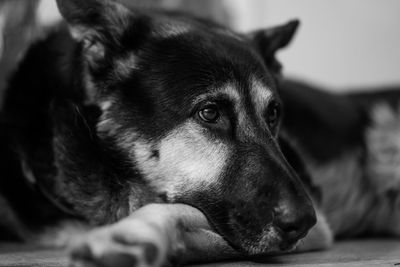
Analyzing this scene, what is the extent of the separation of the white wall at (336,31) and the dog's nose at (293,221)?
3.34 metres

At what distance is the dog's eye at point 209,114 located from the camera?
1723mm

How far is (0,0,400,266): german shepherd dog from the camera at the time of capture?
5.06 feet

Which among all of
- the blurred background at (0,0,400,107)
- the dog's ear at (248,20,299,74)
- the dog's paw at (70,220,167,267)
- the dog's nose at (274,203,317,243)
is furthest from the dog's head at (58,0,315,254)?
the blurred background at (0,0,400,107)

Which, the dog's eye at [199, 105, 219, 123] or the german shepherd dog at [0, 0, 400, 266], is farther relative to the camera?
the dog's eye at [199, 105, 219, 123]

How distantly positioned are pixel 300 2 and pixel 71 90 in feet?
10.5

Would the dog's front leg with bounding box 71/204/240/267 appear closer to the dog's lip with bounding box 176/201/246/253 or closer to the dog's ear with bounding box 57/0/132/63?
the dog's lip with bounding box 176/201/246/253

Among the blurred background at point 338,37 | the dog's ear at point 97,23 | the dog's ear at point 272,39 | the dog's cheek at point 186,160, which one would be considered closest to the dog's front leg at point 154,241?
the dog's cheek at point 186,160

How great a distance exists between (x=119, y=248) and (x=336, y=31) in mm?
3995

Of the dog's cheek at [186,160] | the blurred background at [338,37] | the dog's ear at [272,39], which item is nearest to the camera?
the dog's cheek at [186,160]

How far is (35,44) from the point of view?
2186 mm

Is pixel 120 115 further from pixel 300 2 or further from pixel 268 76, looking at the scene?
pixel 300 2

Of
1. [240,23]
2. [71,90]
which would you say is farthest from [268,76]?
[240,23]

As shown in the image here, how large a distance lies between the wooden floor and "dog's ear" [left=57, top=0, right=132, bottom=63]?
26.8 inches

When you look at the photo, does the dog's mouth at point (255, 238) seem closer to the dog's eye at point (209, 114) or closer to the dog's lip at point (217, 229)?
the dog's lip at point (217, 229)
